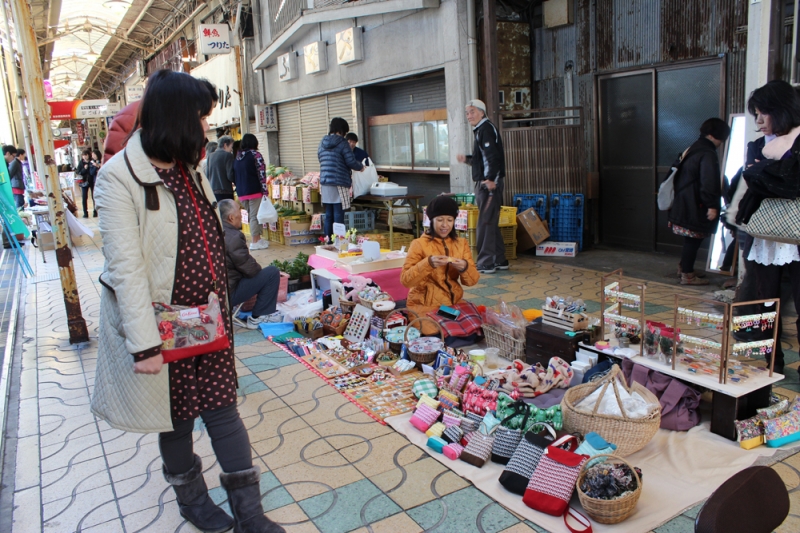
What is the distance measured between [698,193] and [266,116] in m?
12.1

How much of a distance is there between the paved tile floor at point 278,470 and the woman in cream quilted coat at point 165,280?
1.68 feet

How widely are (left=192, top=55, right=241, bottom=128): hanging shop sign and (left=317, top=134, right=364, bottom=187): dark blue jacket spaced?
293 inches

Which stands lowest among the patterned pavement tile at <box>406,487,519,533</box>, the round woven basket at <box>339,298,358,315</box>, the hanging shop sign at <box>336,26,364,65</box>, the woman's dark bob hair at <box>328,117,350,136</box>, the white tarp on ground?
the patterned pavement tile at <box>406,487,519,533</box>

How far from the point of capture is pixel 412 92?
10984 mm

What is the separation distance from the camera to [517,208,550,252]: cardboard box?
8.55 meters

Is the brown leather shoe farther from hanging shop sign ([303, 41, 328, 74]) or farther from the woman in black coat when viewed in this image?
hanging shop sign ([303, 41, 328, 74])

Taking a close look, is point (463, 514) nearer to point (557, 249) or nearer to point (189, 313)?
point (189, 313)

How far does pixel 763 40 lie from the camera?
5082 mm

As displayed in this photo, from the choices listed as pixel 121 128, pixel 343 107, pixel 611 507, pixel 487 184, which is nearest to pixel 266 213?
pixel 343 107

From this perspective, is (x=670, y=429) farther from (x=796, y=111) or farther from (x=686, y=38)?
(x=686, y=38)

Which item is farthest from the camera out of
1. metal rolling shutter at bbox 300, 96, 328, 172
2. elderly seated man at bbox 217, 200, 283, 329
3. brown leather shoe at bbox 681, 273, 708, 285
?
metal rolling shutter at bbox 300, 96, 328, 172

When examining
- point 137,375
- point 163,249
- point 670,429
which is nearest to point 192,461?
point 137,375

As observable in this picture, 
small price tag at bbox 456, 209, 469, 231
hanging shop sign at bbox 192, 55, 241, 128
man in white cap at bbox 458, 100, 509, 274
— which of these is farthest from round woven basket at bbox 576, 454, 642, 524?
hanging shop sign at bbox 192, 55, 241, 128

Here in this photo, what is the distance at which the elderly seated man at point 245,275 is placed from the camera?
584 cm
